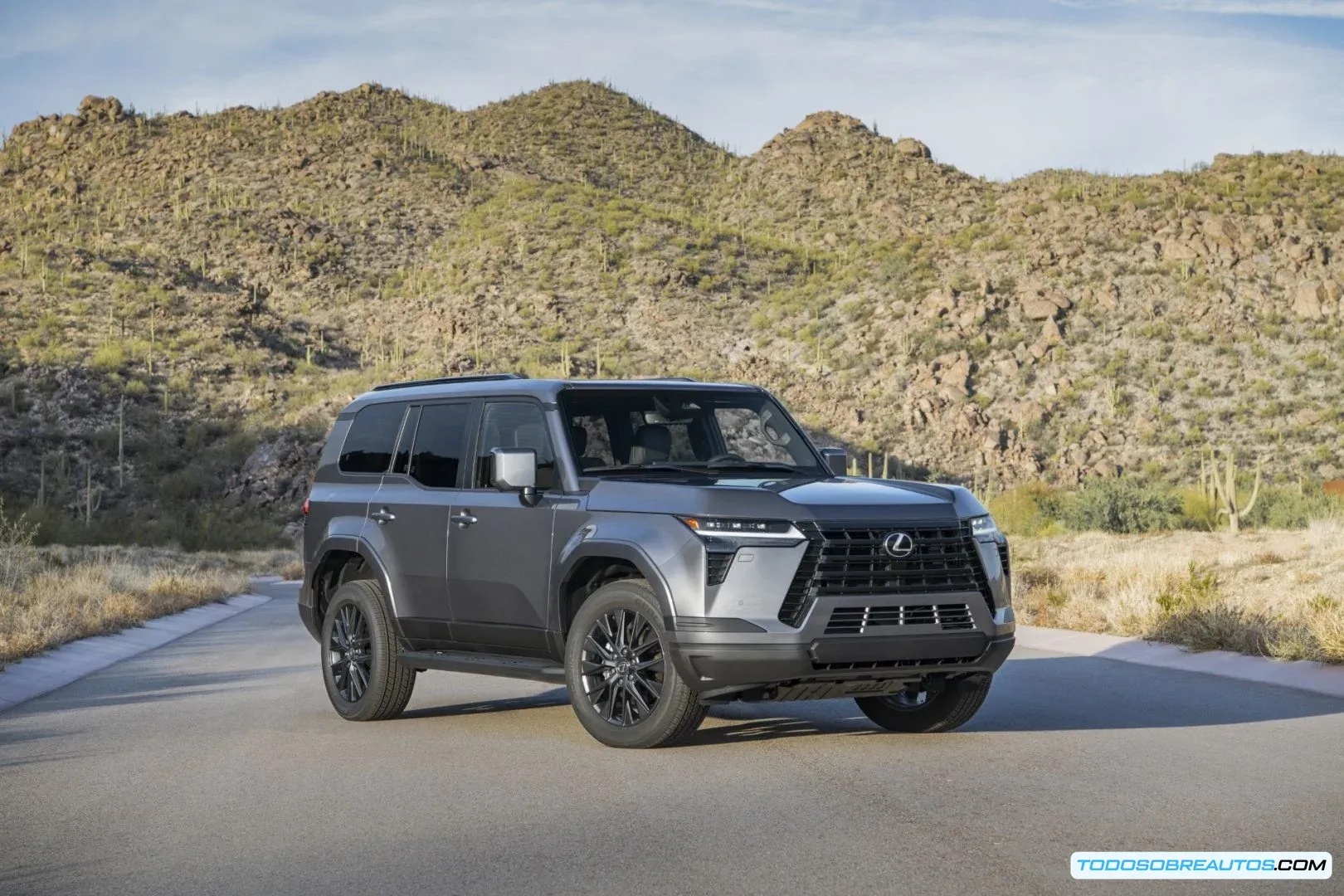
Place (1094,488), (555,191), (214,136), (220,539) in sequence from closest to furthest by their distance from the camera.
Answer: (1094,488) < (220,539) < (555,191) < (214,136)

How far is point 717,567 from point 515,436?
234 centimetres

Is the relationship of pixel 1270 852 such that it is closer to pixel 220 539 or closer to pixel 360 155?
pixel 220 539

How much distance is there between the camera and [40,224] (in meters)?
85.1

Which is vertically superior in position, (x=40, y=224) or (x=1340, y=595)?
(x=40, y=224)

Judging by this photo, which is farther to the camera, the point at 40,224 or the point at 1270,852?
the point at 40,224

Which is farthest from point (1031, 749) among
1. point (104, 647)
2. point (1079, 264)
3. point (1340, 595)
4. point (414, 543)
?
point (1079, 264)

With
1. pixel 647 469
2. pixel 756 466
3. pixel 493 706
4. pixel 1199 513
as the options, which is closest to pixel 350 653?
pixel 493 706

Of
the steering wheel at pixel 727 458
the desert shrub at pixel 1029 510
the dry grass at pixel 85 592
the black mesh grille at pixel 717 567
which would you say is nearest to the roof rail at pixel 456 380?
the steering wheel at pixel 727 458

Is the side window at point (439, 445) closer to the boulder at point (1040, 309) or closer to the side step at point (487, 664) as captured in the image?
the side step at point (487, 664)

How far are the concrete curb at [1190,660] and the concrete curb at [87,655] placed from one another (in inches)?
385

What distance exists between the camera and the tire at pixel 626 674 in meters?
9.40

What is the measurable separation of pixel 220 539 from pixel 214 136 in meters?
52.4

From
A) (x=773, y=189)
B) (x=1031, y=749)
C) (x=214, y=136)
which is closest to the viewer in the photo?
(x=1031, y=749)

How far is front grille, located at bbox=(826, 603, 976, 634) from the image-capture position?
9.15 m
